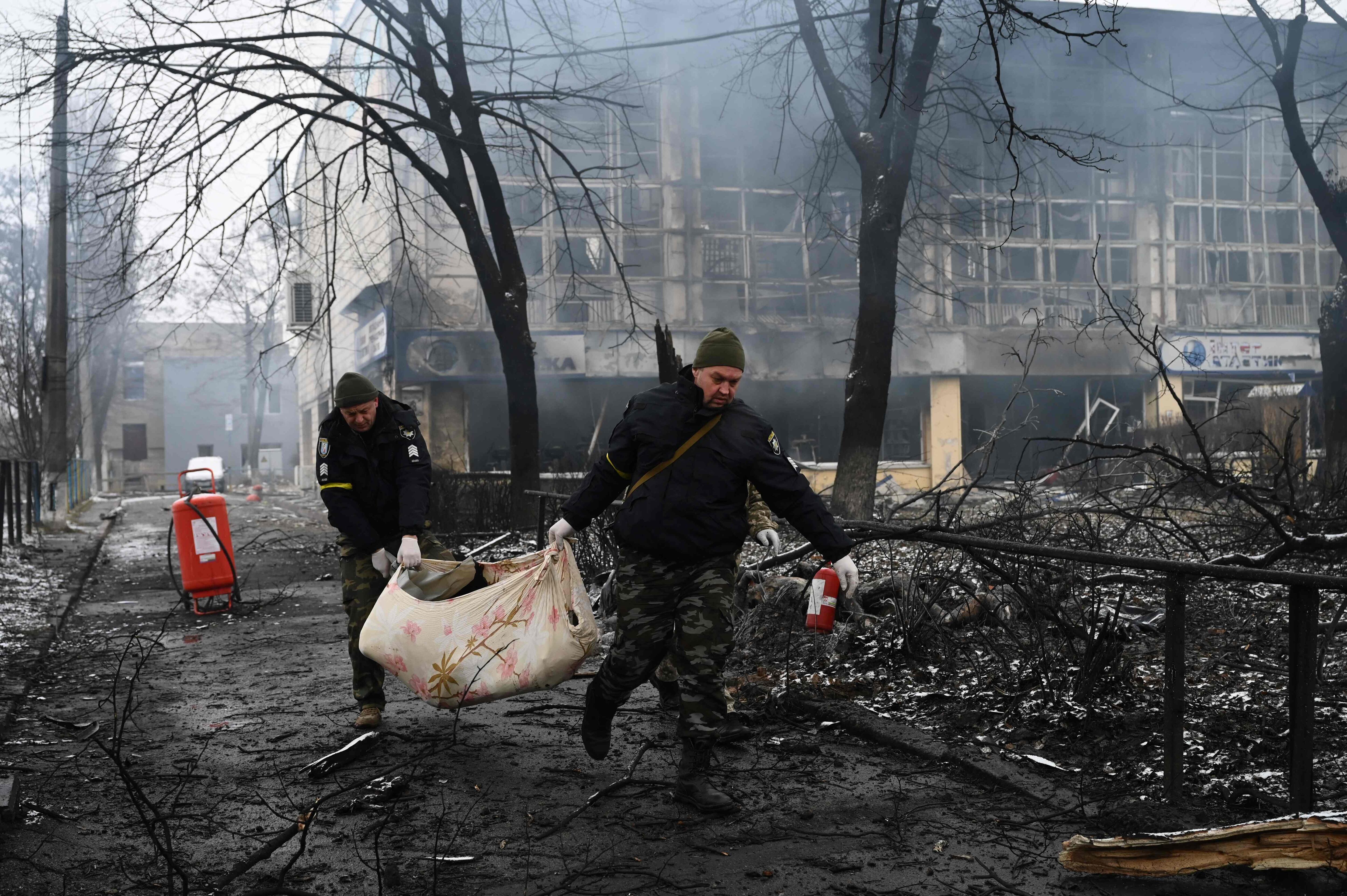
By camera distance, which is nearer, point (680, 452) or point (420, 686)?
point (680, 452)

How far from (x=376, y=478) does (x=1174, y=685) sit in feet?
11.5

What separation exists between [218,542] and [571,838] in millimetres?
6501

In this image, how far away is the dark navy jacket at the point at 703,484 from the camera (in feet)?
13.6

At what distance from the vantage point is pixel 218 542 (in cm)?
926

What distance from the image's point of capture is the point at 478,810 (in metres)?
4.04

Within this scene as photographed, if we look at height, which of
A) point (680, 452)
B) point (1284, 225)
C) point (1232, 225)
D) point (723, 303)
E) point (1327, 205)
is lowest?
point (680, 452)

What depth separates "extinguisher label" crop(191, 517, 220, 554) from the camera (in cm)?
916

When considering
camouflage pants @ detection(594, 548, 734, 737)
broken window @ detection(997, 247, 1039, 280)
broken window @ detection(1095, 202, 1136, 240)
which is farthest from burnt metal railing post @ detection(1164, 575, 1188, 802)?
broken window @ detection(1095, 202, 1136, 240)

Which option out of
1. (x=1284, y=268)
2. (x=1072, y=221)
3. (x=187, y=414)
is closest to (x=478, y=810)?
(x=1072, y=221)

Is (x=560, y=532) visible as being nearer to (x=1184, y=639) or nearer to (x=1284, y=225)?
(x=1184, y=639)

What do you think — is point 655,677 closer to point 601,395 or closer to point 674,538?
point 674,538

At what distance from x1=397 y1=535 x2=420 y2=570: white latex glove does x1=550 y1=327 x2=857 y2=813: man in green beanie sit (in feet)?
3.72

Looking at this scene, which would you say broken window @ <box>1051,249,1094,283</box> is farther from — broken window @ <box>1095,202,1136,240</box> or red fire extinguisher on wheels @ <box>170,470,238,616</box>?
red fire extinguisher on wheels @ <box>170,470,238,616</box>

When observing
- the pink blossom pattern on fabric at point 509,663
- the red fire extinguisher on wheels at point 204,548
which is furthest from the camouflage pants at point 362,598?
the red fire extinguisher on wheels at point 204,548
